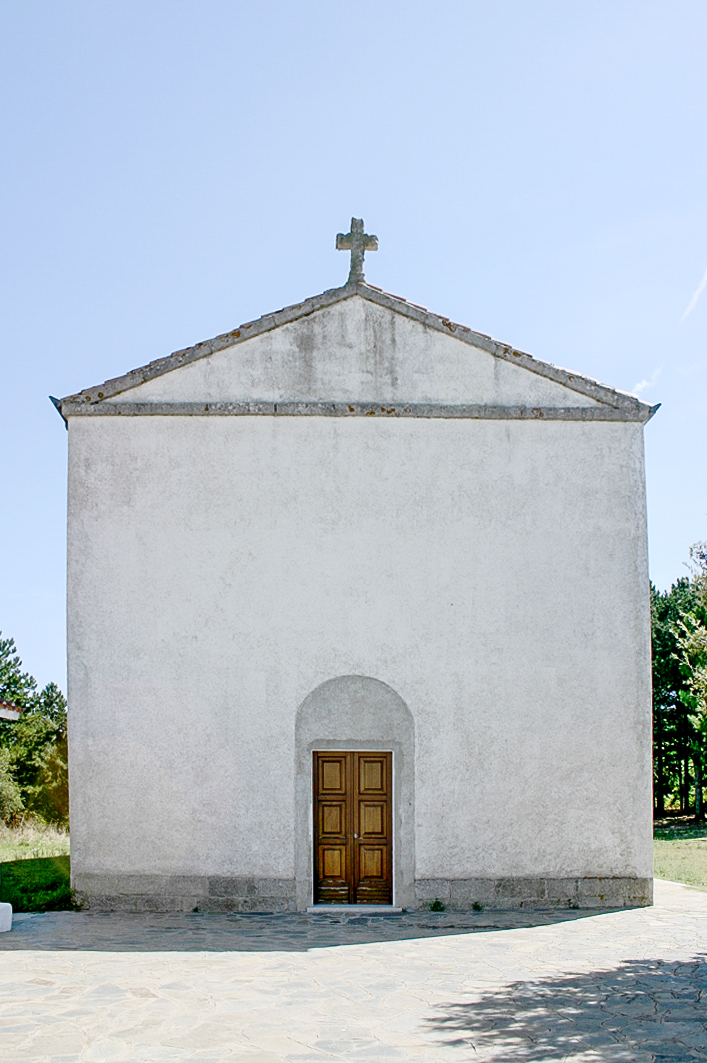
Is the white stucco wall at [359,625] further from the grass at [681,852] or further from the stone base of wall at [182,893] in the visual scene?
the grass at [681,852]

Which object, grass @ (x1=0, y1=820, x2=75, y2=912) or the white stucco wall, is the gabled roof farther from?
grass @ (x1=0, y1=820, x2=75, y2=912)

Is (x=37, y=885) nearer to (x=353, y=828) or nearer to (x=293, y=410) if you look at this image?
(x=353, y=828)

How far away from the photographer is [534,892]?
12.2 meters

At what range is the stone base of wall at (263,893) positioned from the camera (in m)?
12.0

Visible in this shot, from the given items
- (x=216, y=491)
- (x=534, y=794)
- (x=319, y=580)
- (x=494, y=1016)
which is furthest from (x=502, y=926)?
(x=216, y=491)

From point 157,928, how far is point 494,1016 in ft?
16.2

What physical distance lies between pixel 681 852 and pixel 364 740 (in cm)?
1224

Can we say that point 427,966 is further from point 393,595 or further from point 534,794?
point 393,595

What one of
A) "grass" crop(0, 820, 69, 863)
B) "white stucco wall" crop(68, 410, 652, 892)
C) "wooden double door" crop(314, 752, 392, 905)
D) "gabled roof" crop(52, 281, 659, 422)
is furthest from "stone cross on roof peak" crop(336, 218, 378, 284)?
"grass" crop(0, 820, 69, 863)

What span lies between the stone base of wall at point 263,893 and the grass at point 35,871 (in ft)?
1.96

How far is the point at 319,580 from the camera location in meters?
12.6

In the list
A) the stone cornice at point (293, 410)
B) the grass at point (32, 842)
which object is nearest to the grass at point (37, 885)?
the grass at point (32, 842)

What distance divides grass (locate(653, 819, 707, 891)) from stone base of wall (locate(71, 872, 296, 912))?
6.69 meters

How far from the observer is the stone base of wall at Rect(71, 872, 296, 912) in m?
12.0
